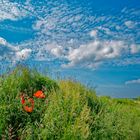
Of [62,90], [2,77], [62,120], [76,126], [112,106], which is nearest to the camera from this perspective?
[76,126]

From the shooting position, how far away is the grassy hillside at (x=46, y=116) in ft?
30.8

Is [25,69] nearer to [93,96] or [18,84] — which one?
[18,84]

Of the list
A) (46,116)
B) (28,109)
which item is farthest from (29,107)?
(46,116)

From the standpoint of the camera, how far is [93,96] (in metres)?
14.5

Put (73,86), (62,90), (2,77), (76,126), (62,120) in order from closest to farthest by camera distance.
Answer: (76,126)
(62,120)
(2,77)
(62,90)
(73,86)

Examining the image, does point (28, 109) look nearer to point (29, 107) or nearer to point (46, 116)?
point (29, 107)

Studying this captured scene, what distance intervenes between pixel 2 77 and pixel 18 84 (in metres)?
0.56

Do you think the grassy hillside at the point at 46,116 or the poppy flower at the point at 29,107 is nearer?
the grassy hillside at the point at 46,116

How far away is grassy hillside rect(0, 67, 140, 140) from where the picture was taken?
938 cm

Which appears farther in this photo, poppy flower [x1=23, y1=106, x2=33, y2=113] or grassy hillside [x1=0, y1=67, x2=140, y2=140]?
poppy flower [x1=23, y1=106, x2=33, y2=113]

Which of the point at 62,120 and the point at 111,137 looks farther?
the point at 111,137

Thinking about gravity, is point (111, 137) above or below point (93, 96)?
below

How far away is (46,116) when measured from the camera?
9922 mm

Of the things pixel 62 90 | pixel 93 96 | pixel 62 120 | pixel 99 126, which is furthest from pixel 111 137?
pixel 93 96
